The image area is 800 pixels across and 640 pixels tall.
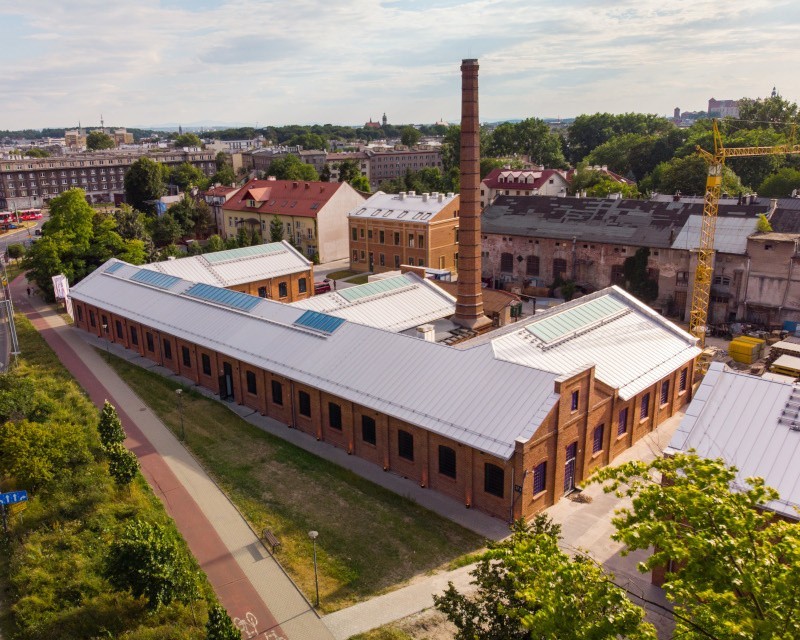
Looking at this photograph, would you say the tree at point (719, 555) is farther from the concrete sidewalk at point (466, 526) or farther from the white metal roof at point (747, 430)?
the white metal roof at point (747, 430)

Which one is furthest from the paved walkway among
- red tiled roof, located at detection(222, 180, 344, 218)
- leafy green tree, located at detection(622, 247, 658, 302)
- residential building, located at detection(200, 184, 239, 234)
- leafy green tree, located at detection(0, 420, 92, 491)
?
residential building, located at detection(200, 184, 239, 234)

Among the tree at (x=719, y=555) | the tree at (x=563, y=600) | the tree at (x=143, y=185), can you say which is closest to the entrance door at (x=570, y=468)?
the tree at (x=563, y=600)

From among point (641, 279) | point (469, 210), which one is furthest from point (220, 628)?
point (641, 279)

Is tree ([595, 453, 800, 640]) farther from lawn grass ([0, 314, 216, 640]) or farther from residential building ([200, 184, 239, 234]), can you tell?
residential building ([200, 184, 239, 234])

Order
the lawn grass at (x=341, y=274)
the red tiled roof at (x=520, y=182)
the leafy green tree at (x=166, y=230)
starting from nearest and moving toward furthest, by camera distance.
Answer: the lawn grass at (x=341, y=274) → the leafy green tree at (x=166, y=230) → the red tiled roof at (x=520, y=182)

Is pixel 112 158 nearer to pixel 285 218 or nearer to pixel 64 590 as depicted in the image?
pixel 285 218

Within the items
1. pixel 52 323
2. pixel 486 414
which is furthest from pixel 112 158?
pixel 486 414
